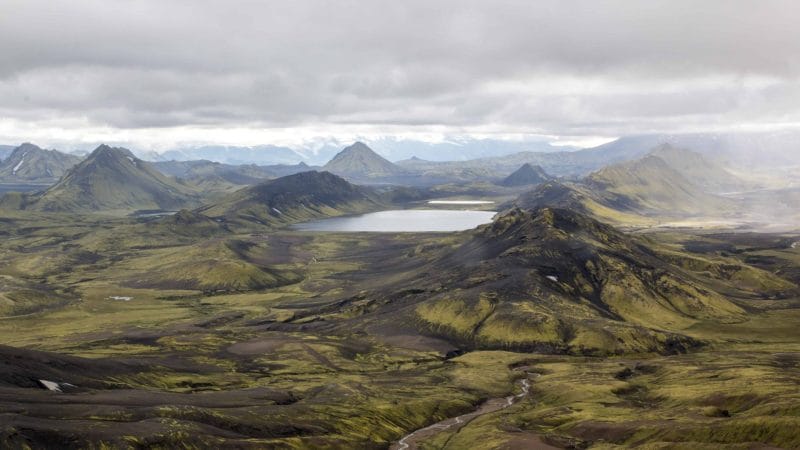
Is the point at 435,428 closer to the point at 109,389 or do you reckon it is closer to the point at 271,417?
the point at 271,417

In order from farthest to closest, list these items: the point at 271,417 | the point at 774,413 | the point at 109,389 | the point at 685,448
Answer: the point at 109,389
the point at 271,417
the point at 774,413
the point at 685,448

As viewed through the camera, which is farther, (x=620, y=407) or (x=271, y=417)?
(x=620, y=407)

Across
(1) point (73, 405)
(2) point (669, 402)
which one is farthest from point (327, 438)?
(2) point (669, 402)

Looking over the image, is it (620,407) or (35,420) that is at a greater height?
(35,420)

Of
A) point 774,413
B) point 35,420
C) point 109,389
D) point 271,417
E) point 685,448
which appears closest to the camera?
point 35,420

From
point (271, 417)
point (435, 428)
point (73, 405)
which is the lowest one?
point (435, 428)

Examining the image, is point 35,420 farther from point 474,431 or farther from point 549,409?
point 549,409

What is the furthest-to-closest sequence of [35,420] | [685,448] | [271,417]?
[271,417] < [685,448] < [35,420]

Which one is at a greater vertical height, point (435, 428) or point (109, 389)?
point (109, 389)

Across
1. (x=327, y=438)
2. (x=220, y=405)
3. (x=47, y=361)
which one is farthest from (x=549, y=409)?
(x=47, y=361)
